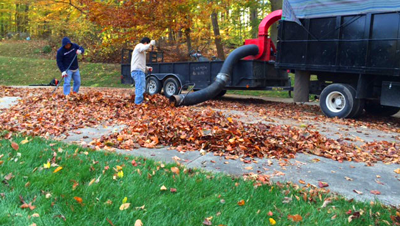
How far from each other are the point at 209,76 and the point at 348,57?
16.0 ft

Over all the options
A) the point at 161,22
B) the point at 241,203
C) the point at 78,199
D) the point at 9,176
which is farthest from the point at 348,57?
the point at 161,22

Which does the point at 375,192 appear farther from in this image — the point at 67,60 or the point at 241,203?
the point at 67,60

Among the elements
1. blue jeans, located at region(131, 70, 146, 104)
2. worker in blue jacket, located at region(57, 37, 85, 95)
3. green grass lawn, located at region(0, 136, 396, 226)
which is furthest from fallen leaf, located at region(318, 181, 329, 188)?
worker in blue jacket, located at region(57, 37, 85, 95)

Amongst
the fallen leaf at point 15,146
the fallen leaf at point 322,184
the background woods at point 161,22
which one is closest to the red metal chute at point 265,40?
the background woods at point 161,22

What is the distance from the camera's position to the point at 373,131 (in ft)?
24.8

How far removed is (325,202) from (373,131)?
503 centimetres

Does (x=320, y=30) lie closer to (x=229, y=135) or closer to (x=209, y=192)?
(x=229, y=135)

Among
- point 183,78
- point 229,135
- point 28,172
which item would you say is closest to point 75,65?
point 183,78

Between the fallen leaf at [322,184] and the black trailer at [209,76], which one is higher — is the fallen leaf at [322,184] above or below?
below

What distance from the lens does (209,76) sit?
12414 mm

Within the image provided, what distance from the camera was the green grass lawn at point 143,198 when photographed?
268 centimetres

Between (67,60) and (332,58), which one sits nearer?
(332,58)

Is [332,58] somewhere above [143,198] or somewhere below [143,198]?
above

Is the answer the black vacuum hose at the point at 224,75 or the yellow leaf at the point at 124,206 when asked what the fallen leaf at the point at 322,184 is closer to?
the yellow leaf at the point at 124,206
